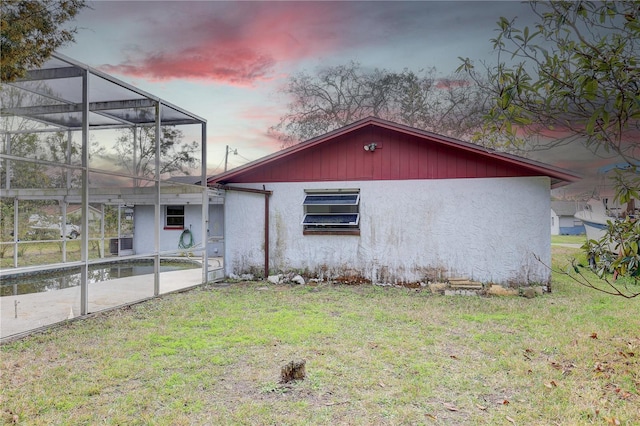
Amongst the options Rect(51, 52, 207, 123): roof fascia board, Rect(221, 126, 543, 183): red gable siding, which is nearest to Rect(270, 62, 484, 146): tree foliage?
Rect(221, 126, 543, 183): red gable siding

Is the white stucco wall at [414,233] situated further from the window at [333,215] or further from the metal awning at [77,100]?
the metal awning at [77,100]

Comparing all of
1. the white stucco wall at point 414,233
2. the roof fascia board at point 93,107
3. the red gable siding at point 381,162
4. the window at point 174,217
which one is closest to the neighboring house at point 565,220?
the white stucco wall at point 414,233

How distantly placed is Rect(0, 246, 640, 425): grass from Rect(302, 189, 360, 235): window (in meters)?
2.62

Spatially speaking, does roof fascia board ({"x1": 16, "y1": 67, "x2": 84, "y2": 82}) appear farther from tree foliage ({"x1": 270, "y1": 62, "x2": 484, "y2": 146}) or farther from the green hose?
tree foliage ({"x1": 270, "y1": 62, "x2": 484, "y2": 146})

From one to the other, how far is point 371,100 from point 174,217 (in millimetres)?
11246

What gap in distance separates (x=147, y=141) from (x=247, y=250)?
6378 millimetres

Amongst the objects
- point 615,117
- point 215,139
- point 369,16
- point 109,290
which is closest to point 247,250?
point 109,290

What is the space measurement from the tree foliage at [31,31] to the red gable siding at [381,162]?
5.15m

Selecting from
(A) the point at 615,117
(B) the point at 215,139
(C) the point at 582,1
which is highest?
(B) the point at 215,139

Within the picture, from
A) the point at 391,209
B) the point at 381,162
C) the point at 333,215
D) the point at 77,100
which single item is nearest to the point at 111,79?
the point at 77,100

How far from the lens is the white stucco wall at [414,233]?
8.21 metres

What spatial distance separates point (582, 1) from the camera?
2434 millimetres

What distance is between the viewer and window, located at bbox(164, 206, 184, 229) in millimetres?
17359

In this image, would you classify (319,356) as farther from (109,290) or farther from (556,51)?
(109,290)
